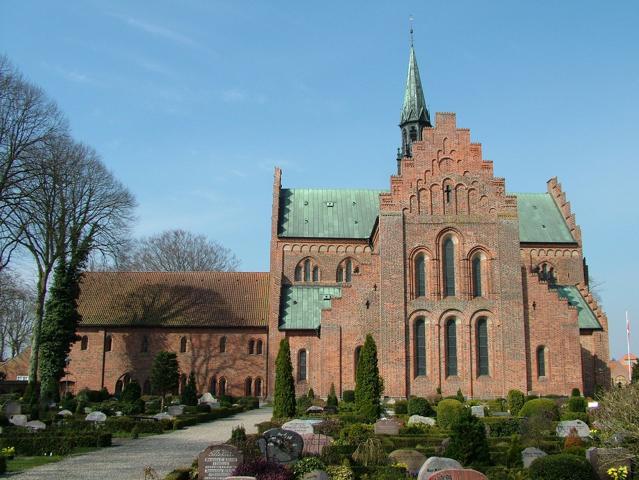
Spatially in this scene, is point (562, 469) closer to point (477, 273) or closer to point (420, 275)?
point (420, 275)

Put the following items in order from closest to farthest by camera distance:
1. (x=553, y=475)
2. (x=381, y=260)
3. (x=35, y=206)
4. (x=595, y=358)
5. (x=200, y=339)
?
(x=553, y=475) → (x=35, y=206) → (x=381, y=260) → (x=595, y=358) → (x=200, y=339)

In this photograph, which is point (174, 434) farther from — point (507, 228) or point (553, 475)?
point (507, 228)

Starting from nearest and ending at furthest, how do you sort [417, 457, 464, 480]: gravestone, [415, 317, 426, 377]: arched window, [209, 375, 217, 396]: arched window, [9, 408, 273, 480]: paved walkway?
1. [417, 457, 464, 480]: gravestone
2. [9, 408, 273, 480]: paved walkway
3. [415, 317, 426, 377]: arched window
4. [209, 375, 217, 396]: arched window

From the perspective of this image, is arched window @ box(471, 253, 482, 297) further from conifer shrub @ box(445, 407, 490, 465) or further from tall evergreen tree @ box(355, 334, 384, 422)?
conifer shrub @ box(445, 407, 490, 465)

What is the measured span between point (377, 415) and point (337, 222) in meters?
23.0

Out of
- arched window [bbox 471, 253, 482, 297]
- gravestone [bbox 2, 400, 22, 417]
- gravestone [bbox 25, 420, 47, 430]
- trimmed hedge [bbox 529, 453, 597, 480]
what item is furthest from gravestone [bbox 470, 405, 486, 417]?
gravestone [bbox 2, 400, 22, 417]

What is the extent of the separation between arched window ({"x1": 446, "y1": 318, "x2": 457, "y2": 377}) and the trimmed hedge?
23.7 metres

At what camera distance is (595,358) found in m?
43.2

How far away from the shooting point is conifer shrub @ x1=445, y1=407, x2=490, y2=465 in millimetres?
16188

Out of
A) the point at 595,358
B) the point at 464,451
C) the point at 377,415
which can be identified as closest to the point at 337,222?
the point at 595,358

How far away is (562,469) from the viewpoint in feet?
A: 45.8

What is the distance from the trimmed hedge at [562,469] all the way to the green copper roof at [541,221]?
36160mm

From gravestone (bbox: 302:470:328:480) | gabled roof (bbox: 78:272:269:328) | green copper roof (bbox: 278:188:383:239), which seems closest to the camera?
gravestone (bbox: 302:470:328:480)

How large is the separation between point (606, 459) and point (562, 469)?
7.22ft
